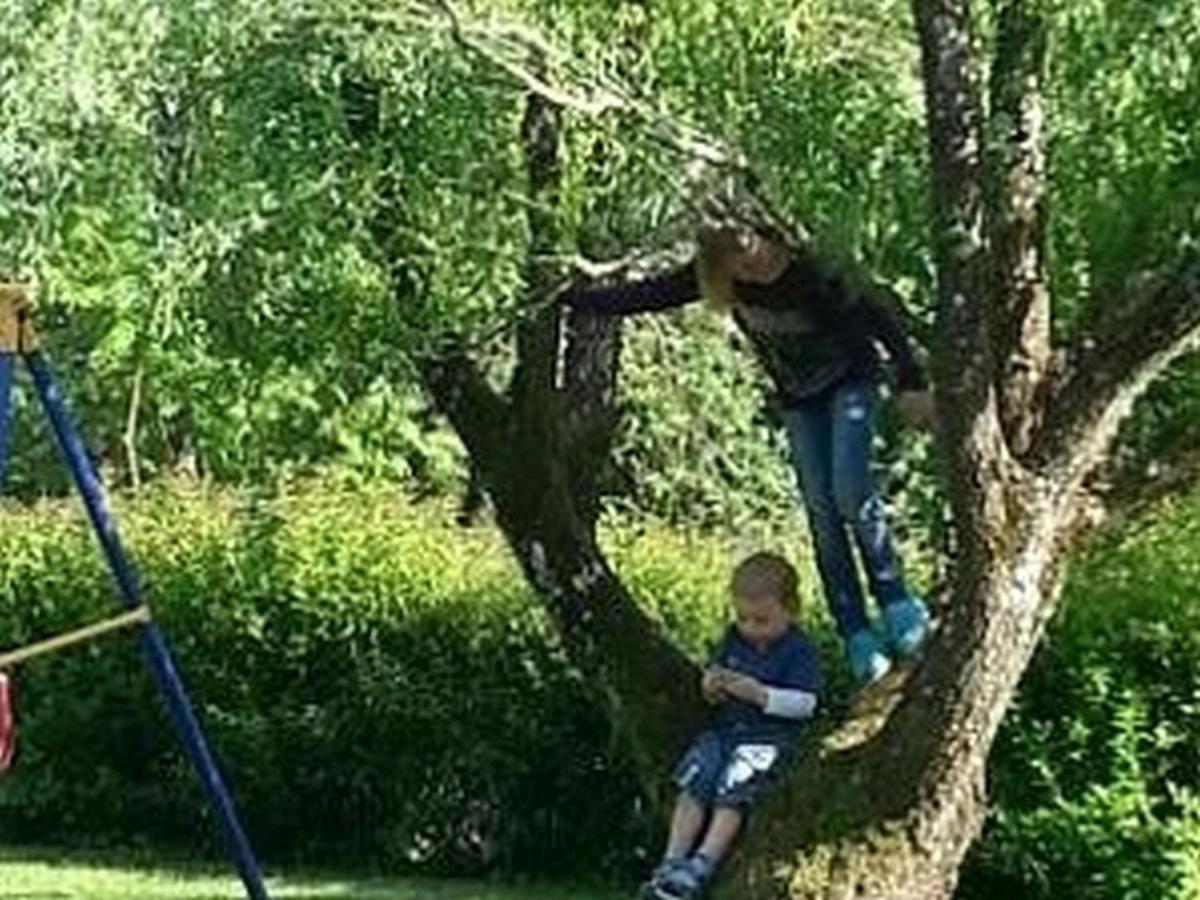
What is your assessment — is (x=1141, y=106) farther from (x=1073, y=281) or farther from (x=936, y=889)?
(x=936, y=889)

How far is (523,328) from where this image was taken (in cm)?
905

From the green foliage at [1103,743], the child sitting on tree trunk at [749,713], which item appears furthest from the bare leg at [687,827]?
the green foliage at [1103,743]

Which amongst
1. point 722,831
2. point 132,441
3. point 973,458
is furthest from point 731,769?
point 132,441

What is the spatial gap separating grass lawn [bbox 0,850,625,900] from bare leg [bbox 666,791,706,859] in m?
3.26

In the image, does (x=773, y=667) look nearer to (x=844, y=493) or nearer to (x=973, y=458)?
(x=844, y=493)

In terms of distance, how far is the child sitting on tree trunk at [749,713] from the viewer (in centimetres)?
805

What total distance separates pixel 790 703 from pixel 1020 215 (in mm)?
1371

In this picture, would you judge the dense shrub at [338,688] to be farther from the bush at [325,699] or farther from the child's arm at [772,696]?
the child's arm at [772,696]

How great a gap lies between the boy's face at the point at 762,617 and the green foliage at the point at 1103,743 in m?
1.40

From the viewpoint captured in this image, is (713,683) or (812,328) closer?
(812,328)

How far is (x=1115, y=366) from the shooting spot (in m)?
7.75

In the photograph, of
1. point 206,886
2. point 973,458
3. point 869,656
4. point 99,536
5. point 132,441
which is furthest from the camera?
point 132,441

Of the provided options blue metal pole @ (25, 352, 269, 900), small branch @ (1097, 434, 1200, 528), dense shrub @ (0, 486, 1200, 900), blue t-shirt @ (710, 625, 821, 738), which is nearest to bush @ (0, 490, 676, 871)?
dense shrub @ (0, 486, 1200, 900)

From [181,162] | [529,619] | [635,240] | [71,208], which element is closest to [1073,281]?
[635,240]
